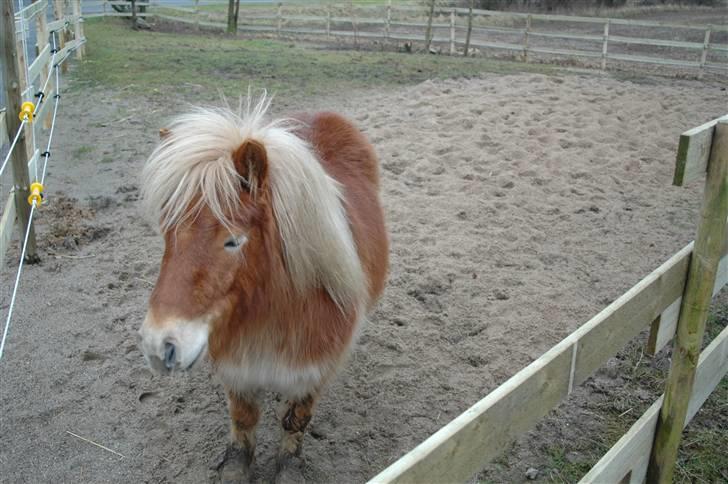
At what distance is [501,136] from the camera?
6977mm

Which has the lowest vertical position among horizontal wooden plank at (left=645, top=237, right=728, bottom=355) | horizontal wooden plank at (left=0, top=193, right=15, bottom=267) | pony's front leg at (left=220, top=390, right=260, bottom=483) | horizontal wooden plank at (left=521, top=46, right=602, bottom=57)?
pony's front leg at (left=220, top=390, right=260, bottom=483)

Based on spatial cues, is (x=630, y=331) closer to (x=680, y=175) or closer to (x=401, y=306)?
(x=680, y=175)

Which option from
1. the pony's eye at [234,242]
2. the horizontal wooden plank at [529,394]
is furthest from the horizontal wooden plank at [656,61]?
the pony's eye at [234,242]

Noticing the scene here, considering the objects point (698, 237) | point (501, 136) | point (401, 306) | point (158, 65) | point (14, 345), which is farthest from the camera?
point (158, 65)

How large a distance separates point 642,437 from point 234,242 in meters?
1.71

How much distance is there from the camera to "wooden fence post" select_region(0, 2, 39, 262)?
403 cm

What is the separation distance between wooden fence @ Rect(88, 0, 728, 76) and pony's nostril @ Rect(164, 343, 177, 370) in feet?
45.1

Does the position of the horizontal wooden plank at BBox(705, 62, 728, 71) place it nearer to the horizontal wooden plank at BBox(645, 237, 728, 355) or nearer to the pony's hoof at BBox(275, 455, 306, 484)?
the horizontal wooden plank at BBox(645, 237, 728, 355)

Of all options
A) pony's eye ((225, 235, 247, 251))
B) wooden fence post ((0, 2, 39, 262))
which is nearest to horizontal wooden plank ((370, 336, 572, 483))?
pony's eye ((225, 235, 247, 251))

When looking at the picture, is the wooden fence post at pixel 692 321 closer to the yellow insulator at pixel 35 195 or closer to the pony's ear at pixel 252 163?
the pony's ear at pixel 252 163

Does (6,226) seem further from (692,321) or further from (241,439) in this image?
(692,321)

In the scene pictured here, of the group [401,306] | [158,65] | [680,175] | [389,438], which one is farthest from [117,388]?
[158,65]

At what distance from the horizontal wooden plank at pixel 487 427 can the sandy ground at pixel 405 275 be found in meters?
1.38

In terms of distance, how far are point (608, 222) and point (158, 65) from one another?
8901 millimetres
